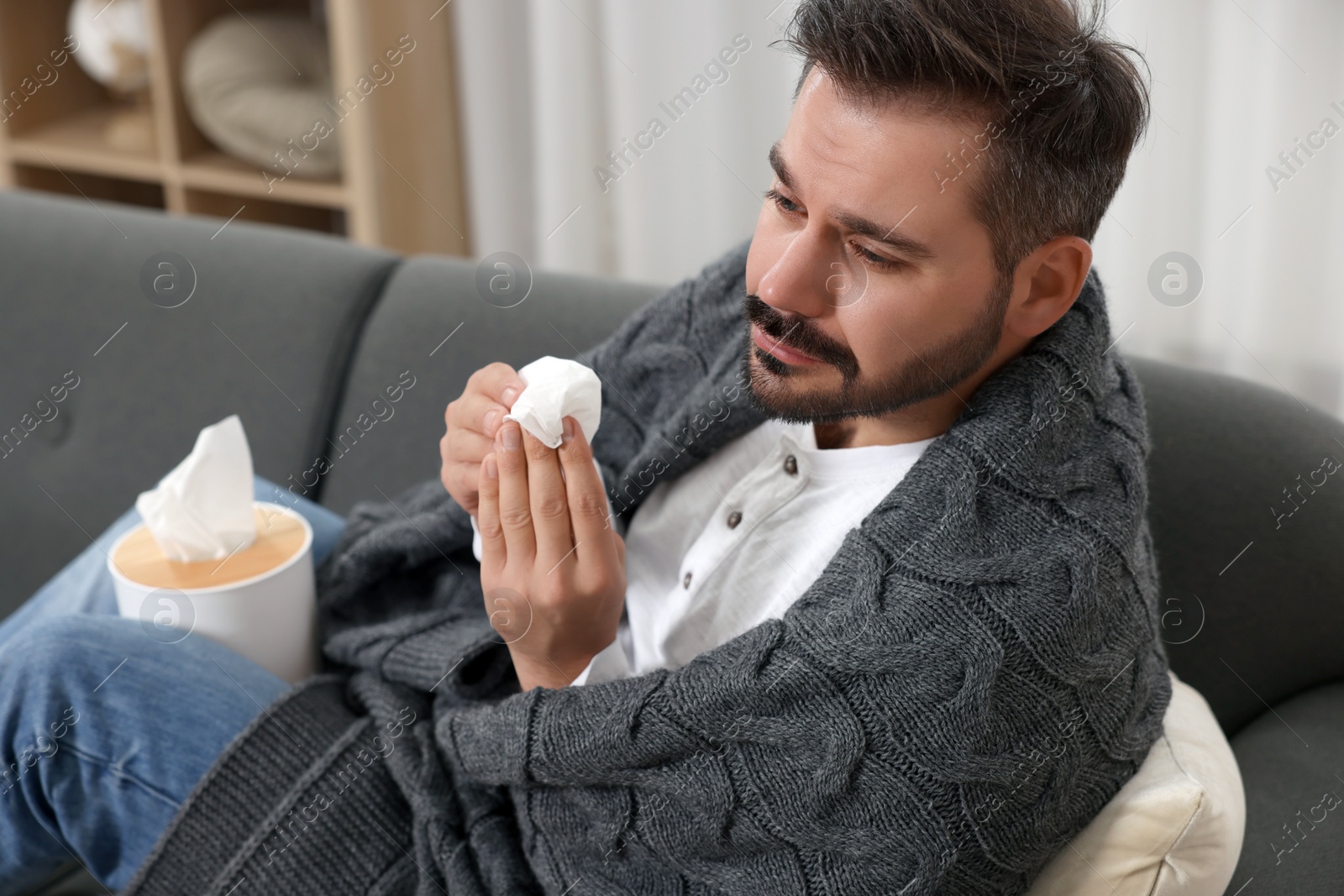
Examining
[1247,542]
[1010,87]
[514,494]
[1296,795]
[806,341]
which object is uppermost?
[1010,87]

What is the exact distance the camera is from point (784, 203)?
34.9 inches

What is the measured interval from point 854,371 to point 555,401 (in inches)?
9.3

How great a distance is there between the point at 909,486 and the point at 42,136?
2301mm

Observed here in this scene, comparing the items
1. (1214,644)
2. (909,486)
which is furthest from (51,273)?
(1214,644)

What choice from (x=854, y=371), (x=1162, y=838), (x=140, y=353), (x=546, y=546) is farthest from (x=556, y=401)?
(x=140, y=353)

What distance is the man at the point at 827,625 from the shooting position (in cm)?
79

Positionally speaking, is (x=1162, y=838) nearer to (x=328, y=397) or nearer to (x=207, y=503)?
(x=207, y=503)

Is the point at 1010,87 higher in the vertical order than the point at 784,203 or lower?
higher

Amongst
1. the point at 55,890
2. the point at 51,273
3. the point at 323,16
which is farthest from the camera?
the point at 323,16

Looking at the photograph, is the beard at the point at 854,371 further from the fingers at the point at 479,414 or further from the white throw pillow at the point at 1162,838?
the white throw pillow at the point at 1162,838

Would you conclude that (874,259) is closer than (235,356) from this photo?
Yes

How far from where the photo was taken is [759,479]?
1.03 metres

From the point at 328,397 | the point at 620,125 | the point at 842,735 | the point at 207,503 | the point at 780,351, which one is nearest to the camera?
the point at 842,735

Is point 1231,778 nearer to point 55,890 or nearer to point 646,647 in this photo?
point 646,647
